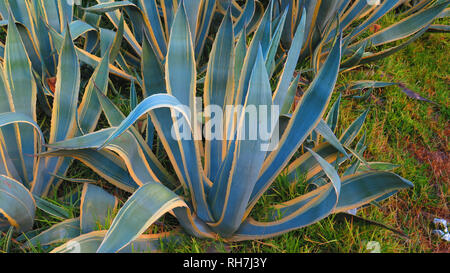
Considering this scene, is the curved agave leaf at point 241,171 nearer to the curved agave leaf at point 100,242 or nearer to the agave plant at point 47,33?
the curved agave leaf at point 100,242

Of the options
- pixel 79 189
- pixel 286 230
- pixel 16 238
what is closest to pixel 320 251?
pixel 286 230

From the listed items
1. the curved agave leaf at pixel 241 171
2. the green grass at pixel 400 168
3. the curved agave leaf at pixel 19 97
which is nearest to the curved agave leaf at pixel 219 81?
the curved agave leaf at pixel 241 171

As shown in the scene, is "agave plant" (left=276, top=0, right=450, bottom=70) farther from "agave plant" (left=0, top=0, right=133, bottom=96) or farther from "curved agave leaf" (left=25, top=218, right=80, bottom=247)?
"curved agave leaf" (left=25, top=218, right=80, bottom=247)

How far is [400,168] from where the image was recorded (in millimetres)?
1639

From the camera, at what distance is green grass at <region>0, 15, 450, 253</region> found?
51.2 inches

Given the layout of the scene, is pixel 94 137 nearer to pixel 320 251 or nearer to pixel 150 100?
pixel 150 100

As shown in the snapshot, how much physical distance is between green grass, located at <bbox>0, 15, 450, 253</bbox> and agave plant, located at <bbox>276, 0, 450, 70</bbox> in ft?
0.47

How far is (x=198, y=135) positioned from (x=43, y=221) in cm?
61

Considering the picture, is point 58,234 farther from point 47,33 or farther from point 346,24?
point 346,24

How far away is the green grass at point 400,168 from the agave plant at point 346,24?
0.47 feet

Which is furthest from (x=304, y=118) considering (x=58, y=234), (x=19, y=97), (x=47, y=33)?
(x=47, y=33)

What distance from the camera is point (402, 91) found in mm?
1991

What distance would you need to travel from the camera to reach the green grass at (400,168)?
130 cm

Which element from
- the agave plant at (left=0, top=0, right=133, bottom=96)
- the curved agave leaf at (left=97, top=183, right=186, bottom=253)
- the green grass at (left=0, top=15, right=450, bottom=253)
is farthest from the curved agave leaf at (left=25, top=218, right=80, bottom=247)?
the agave plant at (left=0, top=0, right=133, bottom=96)
